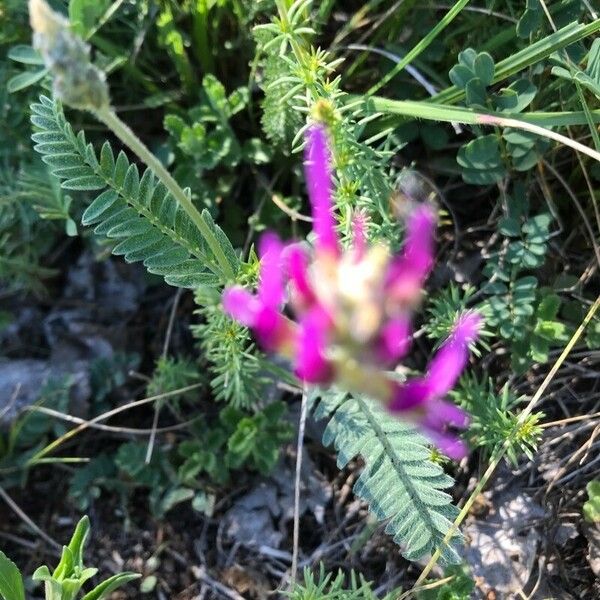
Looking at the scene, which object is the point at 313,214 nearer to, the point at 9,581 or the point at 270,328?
the point at 270,328

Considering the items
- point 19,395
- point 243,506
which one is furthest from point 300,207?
point 19,395

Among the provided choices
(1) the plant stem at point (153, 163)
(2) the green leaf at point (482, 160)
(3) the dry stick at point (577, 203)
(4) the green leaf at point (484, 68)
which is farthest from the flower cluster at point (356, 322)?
(3) the dry stick at point (577, 203)

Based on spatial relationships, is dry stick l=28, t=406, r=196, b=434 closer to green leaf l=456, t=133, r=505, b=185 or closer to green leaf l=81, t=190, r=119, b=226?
green leaf l=81, t=190, r=119, b=226

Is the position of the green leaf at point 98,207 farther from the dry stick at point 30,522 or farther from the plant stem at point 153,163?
the dry stick at point 30,522

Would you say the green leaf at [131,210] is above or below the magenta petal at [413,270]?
below

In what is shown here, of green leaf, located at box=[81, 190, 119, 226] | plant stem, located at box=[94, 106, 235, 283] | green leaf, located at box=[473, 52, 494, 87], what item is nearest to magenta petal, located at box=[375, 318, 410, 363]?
plant stem, located at box=[94, 106, 235, 283]

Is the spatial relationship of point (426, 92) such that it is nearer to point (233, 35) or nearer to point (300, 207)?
point (300, 207)

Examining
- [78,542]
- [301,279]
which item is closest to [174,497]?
[78,542]
